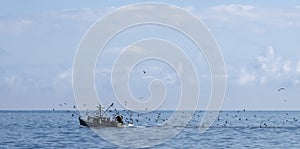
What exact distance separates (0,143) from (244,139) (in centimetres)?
3666

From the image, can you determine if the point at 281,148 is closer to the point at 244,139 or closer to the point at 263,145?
the point at 263,145

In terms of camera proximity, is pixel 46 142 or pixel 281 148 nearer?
pixel 281 148

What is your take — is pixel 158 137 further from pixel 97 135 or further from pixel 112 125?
pixel 112 125

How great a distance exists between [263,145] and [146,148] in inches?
698

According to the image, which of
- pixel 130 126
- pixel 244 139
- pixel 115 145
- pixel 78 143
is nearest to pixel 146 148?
pixel 115 145

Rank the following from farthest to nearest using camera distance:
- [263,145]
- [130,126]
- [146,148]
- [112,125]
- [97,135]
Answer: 1. [130,126]
2. [112,125]
3. [97,135]
4. [263,145]
5. [146,148]

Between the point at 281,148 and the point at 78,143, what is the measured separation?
28.5 meters

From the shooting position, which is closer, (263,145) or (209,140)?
(263,145)

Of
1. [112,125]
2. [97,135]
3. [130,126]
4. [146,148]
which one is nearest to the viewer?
[146,148]

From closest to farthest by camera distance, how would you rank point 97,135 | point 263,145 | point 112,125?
point 263,145 → point 97,135 → point 112,125

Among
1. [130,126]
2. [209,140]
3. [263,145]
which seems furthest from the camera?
[130,126]

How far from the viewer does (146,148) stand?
88188 mm

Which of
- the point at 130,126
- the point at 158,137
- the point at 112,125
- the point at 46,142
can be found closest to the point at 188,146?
the point at 158,137

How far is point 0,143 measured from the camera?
98938 mm
